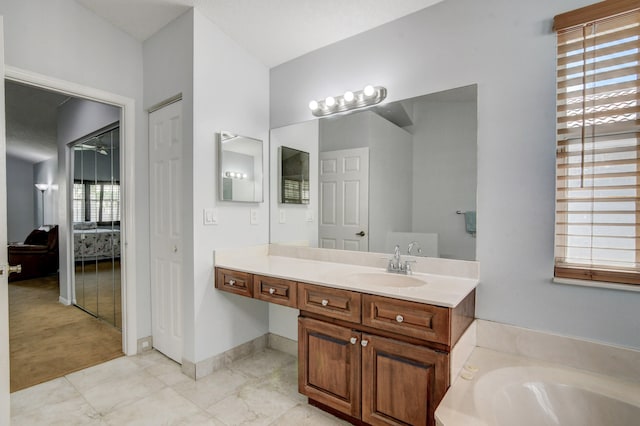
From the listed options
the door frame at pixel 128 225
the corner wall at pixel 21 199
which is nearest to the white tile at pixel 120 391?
the door frame at pixel 128 225

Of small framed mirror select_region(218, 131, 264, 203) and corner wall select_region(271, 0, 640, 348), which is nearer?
corner wall select_region(271, 0, 640, 348)

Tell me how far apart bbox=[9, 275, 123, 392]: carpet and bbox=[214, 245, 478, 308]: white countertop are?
141 centimetres

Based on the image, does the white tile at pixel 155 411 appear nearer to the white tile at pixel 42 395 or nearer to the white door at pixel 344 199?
the white tile at pixel 42 395

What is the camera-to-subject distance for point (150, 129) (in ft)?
8.50

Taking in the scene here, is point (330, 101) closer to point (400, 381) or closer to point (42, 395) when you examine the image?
point (400, 381)

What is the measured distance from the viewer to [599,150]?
1.42m

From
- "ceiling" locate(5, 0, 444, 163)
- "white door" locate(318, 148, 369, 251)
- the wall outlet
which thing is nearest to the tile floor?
the wall outlet

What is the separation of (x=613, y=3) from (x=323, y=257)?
206 centimetres

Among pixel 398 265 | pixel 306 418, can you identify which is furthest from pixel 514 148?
pixel 306 418

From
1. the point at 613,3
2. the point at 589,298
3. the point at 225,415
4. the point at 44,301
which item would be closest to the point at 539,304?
the point at 589,298

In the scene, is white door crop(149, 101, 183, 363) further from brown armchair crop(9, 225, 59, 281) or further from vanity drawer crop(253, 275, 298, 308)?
brown armchair crop(9, 225, 59, 281)

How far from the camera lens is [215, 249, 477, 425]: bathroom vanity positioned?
1352mm

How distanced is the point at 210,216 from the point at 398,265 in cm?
136

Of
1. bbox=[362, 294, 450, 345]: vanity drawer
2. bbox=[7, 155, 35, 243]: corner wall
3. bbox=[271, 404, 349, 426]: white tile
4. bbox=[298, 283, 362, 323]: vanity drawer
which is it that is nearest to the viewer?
bbox=[362, 294, 450, 345]: vanity drawer
